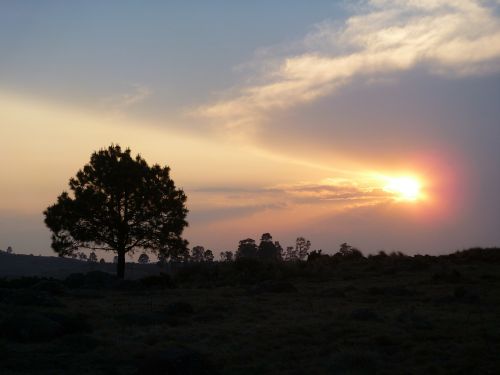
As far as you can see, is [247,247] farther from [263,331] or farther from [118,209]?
[263,331]

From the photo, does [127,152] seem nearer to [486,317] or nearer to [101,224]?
[101,224]

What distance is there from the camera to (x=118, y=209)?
122 ft

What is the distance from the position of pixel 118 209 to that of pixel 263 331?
81.9 feet

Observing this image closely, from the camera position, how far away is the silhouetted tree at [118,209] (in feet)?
120

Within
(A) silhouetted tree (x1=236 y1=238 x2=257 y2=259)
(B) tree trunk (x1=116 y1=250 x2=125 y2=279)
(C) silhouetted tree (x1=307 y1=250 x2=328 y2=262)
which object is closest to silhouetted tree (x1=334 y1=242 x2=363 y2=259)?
(C) silhouetted tree (x1=307 y1=250 x2=328 y2=262)

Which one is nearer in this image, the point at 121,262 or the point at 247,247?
the point at 121,262

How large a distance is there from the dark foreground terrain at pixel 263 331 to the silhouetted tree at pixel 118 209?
9.92 metres

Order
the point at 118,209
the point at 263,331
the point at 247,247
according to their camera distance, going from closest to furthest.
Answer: the point at 263,331 < the point at 118,209 < the point at 247,247

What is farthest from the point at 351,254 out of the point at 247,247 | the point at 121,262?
the point at 247,247

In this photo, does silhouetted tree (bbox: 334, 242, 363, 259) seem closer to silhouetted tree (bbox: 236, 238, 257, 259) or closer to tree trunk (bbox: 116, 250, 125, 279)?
tree trunk (bbox: 116, 250, 125, 279)

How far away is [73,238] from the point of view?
121 feet

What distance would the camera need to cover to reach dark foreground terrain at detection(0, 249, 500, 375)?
10.5 meters

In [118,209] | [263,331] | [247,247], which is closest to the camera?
[263,331]

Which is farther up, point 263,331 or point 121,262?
point 121,262
